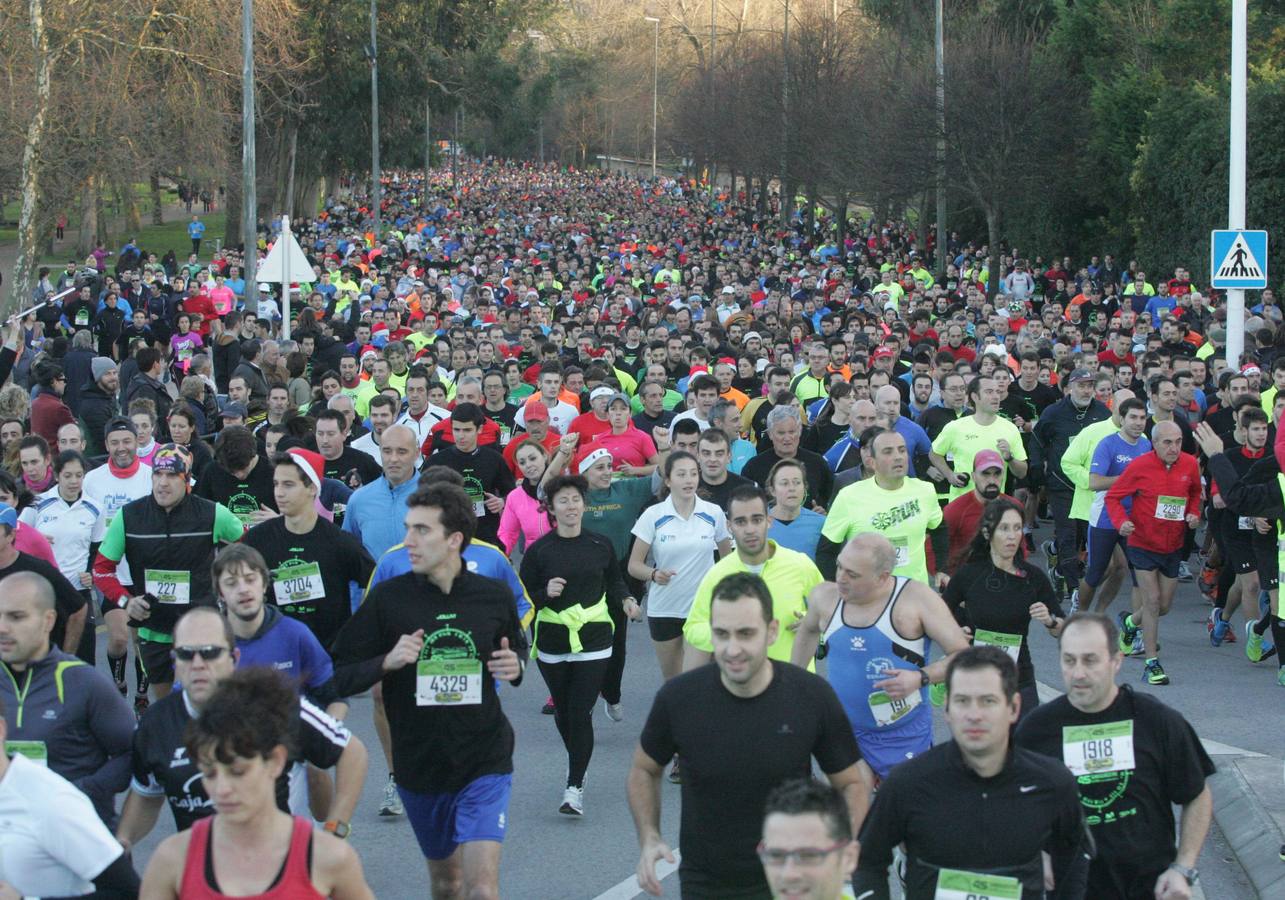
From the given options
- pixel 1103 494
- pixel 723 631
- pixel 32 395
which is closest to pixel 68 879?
pixel 723 631

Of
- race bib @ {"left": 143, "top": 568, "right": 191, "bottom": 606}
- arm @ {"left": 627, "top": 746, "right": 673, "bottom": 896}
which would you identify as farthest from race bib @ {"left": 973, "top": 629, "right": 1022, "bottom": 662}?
race bib @ {"left": 143, "top": 568, "right": 191, "bottom": 606}

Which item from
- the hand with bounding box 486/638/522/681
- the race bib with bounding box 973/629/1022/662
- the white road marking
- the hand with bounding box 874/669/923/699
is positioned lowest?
the white road marking

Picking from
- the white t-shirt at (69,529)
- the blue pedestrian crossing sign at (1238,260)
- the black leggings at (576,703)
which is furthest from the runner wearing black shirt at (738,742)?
the blue pedestrian crossing sign at (1238,260)

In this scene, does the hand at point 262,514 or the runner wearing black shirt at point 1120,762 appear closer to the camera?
the runner wearing black shirt at point 1120,762

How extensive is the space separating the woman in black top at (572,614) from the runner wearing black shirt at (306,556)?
1107mm

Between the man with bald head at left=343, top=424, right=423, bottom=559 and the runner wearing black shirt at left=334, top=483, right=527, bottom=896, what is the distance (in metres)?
3.03

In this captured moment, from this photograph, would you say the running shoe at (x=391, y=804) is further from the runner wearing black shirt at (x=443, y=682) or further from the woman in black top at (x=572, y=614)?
the runner wearing black shirt at (x=443, y=682)

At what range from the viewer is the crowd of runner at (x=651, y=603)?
4.95 m

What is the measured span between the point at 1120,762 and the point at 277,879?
2.75 m

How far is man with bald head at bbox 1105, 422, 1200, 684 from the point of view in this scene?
11789 millimetres

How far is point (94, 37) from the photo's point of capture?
33.0 meters

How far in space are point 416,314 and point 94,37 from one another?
31.9ft

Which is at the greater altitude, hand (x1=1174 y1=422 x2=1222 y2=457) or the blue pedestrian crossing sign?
the blue pedestrian crossing sign

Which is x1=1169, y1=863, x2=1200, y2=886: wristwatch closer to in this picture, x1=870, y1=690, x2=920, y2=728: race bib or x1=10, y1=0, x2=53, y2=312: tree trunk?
x1=870, y1=690, x2=920, y2=728: race bib
